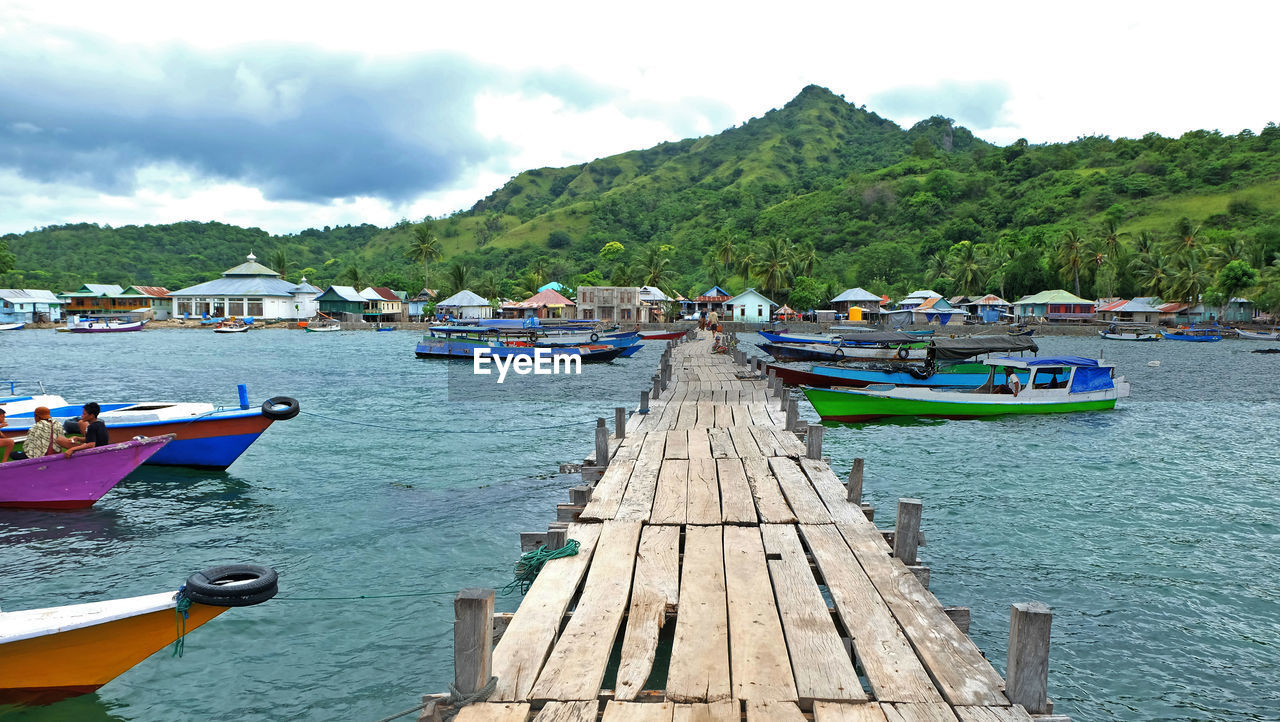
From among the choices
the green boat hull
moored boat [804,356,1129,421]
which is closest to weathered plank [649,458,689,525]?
the green boat hull

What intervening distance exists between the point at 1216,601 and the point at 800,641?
894 cm

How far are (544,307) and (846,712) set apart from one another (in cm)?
8802

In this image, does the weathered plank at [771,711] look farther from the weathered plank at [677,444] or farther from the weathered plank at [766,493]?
the weathered plank at [677,444]

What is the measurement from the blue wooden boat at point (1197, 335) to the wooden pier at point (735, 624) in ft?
278

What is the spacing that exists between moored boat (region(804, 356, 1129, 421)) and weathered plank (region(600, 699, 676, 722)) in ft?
68.8

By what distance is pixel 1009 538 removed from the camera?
13469 mm

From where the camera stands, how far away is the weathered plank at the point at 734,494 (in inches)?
344

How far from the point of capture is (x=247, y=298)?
103m

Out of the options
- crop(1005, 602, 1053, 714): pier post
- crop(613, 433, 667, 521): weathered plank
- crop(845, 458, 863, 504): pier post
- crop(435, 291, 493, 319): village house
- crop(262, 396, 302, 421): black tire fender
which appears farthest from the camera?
crop(435, 291, 493, 319): village house

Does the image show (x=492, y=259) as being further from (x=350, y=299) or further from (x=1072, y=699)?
(x=1072, y=699)

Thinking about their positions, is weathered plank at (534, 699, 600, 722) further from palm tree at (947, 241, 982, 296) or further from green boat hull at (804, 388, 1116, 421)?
palm tree at (947, 241, 982, 296)

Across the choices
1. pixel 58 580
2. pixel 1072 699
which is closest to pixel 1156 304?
pixel 1072 699

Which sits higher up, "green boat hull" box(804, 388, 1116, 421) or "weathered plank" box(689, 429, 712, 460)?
"weathered plank" box(689, 429, 712, 460)

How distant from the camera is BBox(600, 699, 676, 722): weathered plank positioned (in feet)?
14.9
